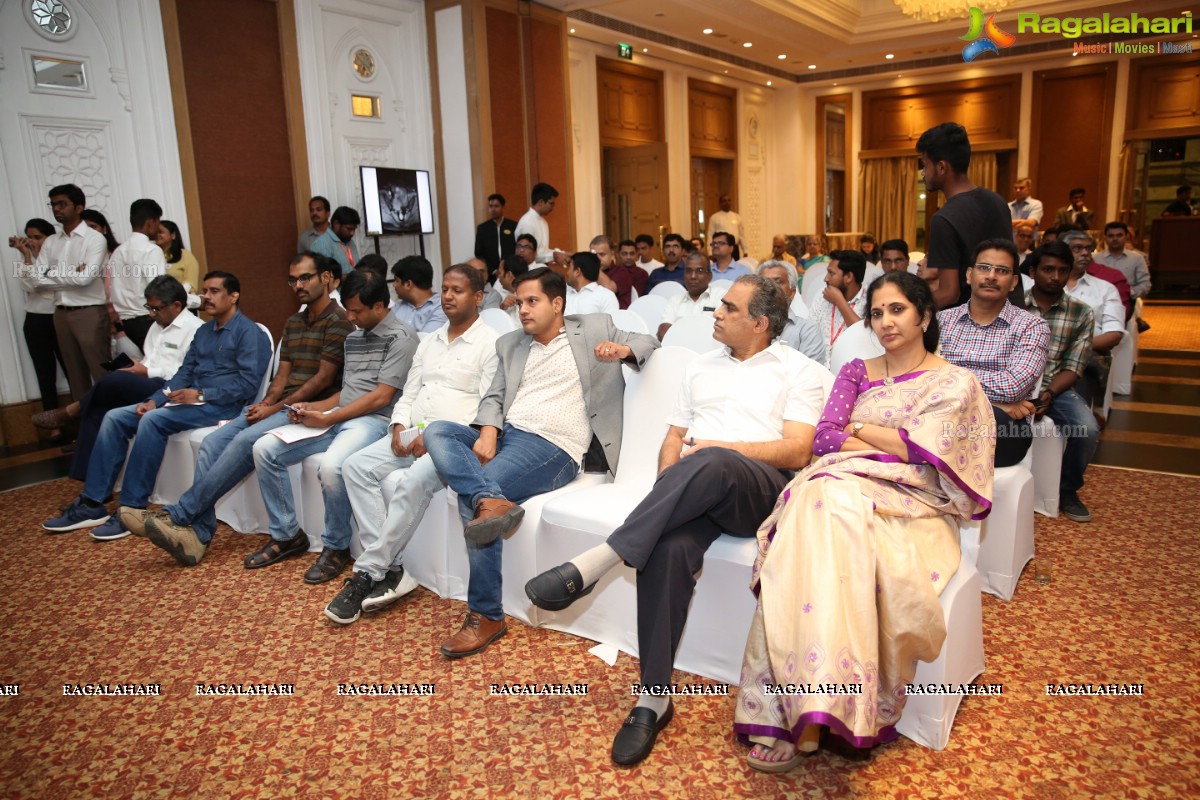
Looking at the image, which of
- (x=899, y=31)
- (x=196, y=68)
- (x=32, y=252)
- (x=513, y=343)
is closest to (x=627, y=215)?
(x=899, y=31)

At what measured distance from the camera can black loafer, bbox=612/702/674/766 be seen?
2.02 meters

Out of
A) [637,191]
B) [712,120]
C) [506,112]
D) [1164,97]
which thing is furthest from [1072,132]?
[506,112]

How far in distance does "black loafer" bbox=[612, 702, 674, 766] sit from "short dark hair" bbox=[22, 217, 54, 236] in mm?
5387

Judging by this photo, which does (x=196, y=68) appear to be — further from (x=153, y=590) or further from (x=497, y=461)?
(x=497, y=461)

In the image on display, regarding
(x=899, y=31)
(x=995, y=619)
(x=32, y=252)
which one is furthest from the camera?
(x=899, y=31)

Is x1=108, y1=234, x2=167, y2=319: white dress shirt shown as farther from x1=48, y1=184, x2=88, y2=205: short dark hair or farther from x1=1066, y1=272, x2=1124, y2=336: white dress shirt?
x1=1066, y1=272, x2=1124, y2=336: white dress shirt

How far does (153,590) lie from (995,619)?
3.15m

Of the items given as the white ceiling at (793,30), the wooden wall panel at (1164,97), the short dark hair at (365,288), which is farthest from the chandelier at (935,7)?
the short dark hair at (365,288)

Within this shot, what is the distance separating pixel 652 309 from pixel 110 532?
3212 millimetres

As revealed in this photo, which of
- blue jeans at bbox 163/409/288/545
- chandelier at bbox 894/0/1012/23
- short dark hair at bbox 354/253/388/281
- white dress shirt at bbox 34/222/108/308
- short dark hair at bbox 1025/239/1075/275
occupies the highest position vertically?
chandelier at bbox 894/0/1012/23

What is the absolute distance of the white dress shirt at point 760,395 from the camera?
2.42 meters

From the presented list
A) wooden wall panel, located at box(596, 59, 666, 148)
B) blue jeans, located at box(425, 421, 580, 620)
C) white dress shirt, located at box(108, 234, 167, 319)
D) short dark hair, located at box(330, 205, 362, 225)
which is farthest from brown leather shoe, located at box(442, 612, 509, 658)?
wooden wall panel, located at box(596, 59, 666, 148)

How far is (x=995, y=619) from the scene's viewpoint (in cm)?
267

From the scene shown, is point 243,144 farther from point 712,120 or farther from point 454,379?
point 712,120
